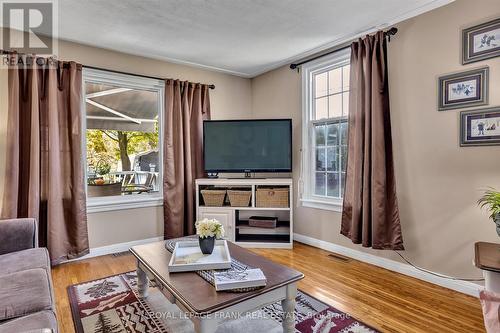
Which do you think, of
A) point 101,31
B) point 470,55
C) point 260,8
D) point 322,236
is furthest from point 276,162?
point 101,31

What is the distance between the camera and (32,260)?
76.1 inches

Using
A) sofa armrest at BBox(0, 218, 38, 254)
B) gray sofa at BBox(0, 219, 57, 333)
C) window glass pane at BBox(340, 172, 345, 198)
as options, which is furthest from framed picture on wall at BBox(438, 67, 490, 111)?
sofa armrest at BBox(0, 218, 38, 254)

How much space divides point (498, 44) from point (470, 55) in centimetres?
17

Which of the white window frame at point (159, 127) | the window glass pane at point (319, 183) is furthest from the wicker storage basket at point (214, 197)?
the window glass pane at point (319, 183)

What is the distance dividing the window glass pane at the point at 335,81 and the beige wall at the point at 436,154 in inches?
26.9

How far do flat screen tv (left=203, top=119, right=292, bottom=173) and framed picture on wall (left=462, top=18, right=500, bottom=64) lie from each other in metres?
1.83

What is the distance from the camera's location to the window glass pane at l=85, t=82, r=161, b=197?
3355 mm

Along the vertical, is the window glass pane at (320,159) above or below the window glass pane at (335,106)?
below

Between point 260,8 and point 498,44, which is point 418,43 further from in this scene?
point 260,8

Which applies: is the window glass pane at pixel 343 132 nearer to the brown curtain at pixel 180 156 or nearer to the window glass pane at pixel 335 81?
the window glass pane at pixel 335 81

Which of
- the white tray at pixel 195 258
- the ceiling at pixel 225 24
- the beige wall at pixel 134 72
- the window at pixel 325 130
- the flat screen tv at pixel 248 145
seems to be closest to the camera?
the white tray at pixel 195 258

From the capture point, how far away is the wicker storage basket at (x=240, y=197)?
3596 mm

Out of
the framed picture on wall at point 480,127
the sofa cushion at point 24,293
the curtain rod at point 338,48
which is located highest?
the curtain rod at point 338,48

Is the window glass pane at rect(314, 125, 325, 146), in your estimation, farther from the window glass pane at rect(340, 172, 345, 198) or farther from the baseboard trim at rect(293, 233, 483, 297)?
the baseboard trim at rect(293, 233, 483, 297)
